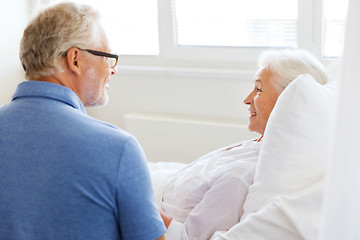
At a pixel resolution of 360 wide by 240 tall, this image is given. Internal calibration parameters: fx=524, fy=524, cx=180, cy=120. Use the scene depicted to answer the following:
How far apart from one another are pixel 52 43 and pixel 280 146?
0.68 m

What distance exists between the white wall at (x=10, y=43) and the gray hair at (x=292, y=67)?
216cm

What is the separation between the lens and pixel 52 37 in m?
1.34

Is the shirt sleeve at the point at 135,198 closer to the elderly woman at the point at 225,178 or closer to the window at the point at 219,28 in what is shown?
the elderly woman at the point at 225,178

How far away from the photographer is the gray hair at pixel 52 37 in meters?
1.34

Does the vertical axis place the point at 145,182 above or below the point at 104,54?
below

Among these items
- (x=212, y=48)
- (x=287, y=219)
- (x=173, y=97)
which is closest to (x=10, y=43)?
(x=173, y=97)

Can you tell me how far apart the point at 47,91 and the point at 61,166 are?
0.21 meters

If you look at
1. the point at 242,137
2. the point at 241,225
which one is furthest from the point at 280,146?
the point at 242,137

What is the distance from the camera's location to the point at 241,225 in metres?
1.45

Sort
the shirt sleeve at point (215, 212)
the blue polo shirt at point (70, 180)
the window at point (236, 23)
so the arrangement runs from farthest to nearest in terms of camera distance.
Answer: the window at point (236, 23)
the shirt sleeve at point (215, 212)
the blue polo shirt at point (70, 180)

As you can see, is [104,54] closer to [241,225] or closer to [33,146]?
[33,146]

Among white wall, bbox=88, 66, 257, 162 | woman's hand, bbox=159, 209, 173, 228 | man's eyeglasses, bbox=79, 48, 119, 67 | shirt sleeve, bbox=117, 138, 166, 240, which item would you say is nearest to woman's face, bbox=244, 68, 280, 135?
woman's hand, bbox=159, 209, 173, 228

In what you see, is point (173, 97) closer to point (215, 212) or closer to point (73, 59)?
point (215, 212)

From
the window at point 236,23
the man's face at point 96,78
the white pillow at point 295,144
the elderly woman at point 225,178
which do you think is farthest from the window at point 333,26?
the man's face at point 96,78
